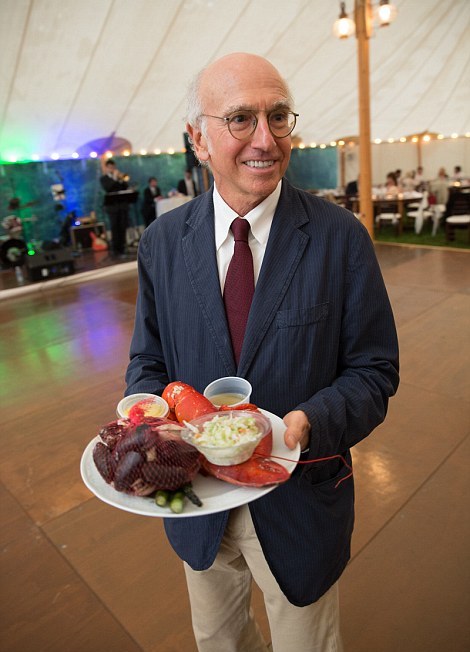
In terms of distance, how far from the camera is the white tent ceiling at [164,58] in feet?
24.8

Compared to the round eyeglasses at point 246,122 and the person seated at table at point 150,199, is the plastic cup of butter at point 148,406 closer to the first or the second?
the round eyeglasses at point 246,122

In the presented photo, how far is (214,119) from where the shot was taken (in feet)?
3.73

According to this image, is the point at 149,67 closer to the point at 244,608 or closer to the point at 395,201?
the point at 395,201

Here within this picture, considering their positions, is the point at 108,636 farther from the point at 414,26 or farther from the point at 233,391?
the point at 414,26

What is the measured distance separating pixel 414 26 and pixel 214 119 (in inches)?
459

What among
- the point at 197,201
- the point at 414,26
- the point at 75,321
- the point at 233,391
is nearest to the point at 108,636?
the point at 233,391

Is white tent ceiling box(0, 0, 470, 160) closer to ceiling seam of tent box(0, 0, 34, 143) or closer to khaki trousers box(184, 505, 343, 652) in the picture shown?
ceiling seam of tent box(0, 0, 34, 143)

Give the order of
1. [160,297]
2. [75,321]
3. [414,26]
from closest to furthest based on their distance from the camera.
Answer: [160,297] → [75,321] → [414,26]

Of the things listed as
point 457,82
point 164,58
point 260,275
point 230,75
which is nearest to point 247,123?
point 230,75

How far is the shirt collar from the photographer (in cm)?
120

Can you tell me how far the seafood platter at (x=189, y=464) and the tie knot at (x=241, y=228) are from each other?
467mm

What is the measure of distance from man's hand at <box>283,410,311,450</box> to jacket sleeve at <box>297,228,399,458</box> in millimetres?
77

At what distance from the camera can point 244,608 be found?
57.4 inches

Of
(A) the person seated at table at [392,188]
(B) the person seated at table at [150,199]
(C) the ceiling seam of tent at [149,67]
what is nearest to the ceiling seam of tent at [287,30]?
(C) the ceiling seam of tent at [149,67]
